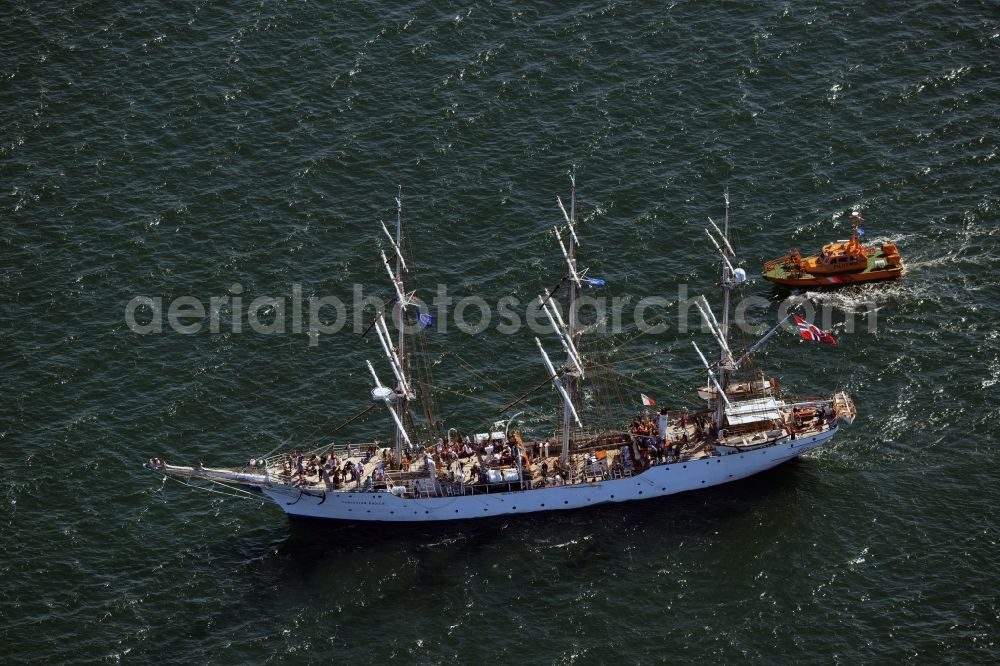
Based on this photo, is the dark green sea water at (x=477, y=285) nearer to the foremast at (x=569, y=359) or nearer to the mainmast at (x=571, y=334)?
the mainmast at (x=571, y=334)

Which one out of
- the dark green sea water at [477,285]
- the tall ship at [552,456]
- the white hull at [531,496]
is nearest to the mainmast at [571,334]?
the tall ship at [552,456]

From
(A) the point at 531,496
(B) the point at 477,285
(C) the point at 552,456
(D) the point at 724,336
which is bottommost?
(A) the point at 531,496

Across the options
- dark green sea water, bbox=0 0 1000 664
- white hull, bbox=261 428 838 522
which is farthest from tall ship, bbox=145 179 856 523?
dark green sea water, bbox=0 0 1000 664

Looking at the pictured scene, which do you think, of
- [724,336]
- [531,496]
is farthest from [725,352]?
[531,496]

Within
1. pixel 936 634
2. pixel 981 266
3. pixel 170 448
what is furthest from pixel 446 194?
pixel 936 634

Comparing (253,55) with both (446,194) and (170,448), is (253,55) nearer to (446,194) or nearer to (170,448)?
(446,194)

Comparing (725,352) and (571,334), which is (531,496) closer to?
(571,334)

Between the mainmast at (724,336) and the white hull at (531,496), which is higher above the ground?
the mainmast at (724,336)
